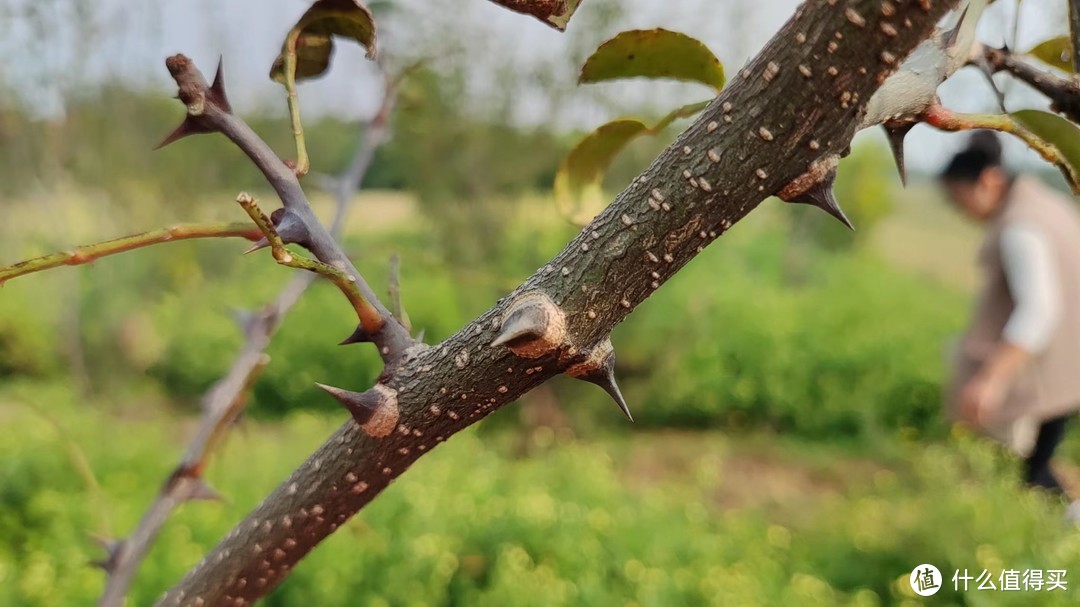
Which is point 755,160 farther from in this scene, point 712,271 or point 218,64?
point 712,271

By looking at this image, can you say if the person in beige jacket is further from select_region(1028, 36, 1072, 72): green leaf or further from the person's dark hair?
select_region(1028, 36, 1072, 72): green leaf

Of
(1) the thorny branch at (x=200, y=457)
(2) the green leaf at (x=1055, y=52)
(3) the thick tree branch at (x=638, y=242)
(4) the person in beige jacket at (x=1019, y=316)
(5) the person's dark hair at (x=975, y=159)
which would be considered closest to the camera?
(3) the thick tree branch at (x=638, y=242)

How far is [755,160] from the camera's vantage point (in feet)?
0.66

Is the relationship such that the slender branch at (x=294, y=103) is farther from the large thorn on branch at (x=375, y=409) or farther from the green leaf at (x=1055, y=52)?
the green leaf at (x=1055, y=52)

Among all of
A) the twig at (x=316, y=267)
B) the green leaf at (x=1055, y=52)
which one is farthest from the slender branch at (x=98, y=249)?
the green leaf at (x=1055, y=52)

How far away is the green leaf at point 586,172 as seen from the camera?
34 cm

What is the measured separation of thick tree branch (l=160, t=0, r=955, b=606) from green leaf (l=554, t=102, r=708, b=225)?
129mm

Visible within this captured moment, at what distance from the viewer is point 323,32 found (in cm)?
30

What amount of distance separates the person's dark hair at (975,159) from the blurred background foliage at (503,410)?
27.4 inches

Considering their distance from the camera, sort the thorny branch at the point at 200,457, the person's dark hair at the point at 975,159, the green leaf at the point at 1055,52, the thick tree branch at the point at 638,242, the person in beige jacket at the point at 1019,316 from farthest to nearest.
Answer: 1. the person's dark hair at the point at 975,159
2. the person in beige jacket at the point at 1019,316
3. the thorny branch at the point at 200,457
4. the green leaf at the point at 1055,52
5. the thick tree branch at the point at 638,242

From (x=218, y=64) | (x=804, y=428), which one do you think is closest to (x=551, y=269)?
(x=218, y=64)

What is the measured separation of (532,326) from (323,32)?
177 mm

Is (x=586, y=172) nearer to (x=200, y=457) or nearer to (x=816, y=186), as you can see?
(x=816, y=186)

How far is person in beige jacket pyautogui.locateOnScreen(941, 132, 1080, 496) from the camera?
4.71ft
